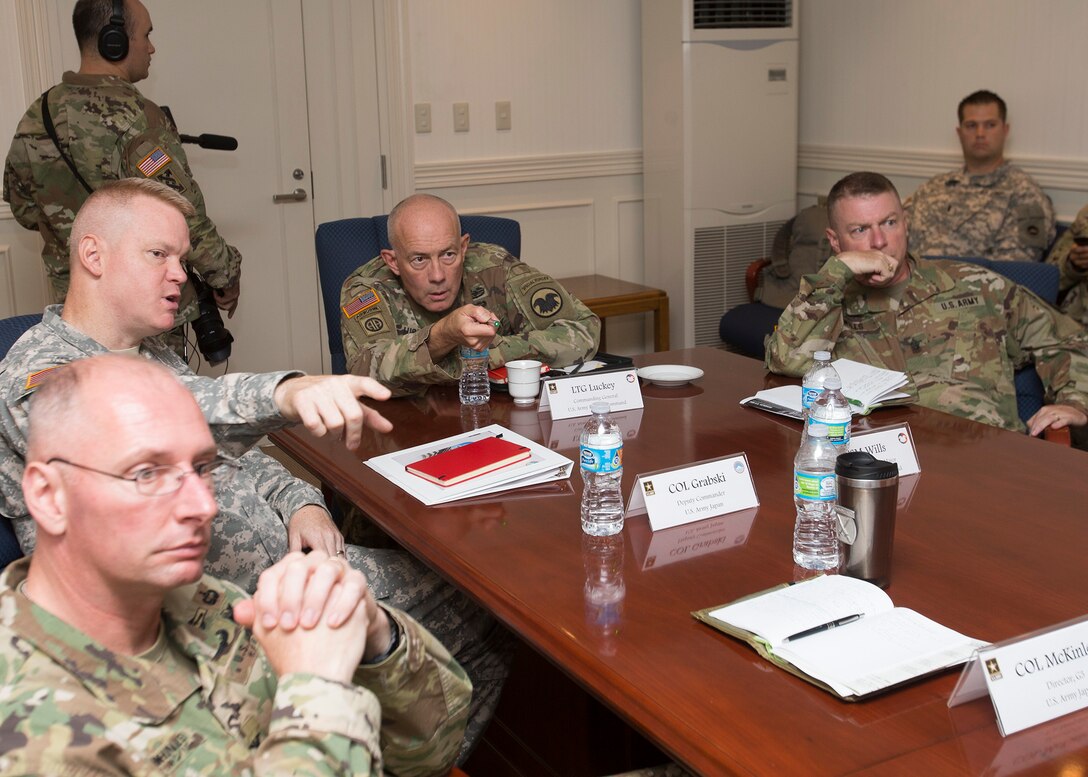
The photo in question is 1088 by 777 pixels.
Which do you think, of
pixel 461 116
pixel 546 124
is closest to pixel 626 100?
pixel 546 124

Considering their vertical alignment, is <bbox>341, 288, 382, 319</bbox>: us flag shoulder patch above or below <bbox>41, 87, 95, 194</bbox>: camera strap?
below

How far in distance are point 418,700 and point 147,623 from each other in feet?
1.06

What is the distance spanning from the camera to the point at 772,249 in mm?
5488

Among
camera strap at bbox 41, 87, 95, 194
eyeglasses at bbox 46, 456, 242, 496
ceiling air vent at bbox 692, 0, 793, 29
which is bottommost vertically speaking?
eyeglasses at bbox 46, 456, 242, 496

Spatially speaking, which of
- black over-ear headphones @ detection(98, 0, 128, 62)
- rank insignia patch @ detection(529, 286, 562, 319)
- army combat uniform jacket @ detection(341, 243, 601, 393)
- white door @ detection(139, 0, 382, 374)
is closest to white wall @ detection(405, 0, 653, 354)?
white door @ detection(139, 0, 382, 374)

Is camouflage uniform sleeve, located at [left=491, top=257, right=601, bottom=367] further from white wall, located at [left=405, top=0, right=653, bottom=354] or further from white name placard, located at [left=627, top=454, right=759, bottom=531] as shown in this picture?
white wall, located at [left=405, top=0, right=653, bottom=354]

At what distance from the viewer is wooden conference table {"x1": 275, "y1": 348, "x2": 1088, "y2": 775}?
1.24 m

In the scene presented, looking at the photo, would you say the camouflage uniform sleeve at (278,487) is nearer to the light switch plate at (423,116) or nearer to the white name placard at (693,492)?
the white name placard at (693,492)

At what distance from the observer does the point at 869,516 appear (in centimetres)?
159

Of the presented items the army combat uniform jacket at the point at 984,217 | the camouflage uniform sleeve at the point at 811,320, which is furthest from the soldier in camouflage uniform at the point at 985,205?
the camouflage uniform sleeve at the point at 811,320

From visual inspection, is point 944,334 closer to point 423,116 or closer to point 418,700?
point 418,700

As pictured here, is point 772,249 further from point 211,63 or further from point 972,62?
point 211,63

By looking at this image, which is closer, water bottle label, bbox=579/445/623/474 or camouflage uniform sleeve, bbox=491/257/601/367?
water bottle label, bbox=579/445/623/474

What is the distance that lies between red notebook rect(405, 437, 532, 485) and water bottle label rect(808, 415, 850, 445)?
0.55 metres
